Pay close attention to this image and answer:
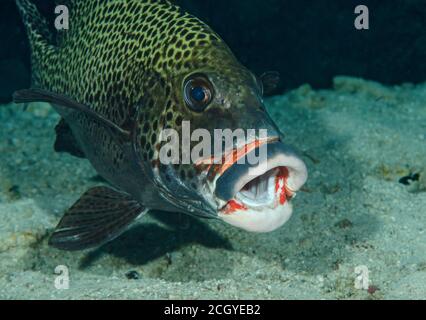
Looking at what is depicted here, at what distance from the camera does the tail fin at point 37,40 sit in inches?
185

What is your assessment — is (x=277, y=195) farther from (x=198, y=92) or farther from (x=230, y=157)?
(x=198, y=92)

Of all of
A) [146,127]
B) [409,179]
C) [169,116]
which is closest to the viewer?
[169,116]

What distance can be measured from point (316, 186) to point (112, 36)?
2.90 meters

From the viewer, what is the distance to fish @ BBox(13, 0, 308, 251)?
2.80 m

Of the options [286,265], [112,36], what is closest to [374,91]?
[286,265]

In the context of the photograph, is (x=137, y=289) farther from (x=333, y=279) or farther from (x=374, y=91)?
(x=374, y=91)

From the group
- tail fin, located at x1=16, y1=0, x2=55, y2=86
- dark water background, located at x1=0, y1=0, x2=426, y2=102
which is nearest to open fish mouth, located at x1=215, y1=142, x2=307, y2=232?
tail fin, located at x1=16, y1=0, x2=55, y2=86

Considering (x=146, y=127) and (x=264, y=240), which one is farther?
(x=264, y=240)

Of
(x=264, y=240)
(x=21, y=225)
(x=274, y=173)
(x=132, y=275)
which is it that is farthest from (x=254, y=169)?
(x=21, y=225)

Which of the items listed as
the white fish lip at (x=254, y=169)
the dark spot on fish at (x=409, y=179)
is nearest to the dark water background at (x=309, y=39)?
the dark spot on fish at (x=409, y=179)

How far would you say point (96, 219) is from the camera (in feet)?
12.0

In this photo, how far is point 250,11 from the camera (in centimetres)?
842

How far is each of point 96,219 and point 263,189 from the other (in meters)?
1.42
